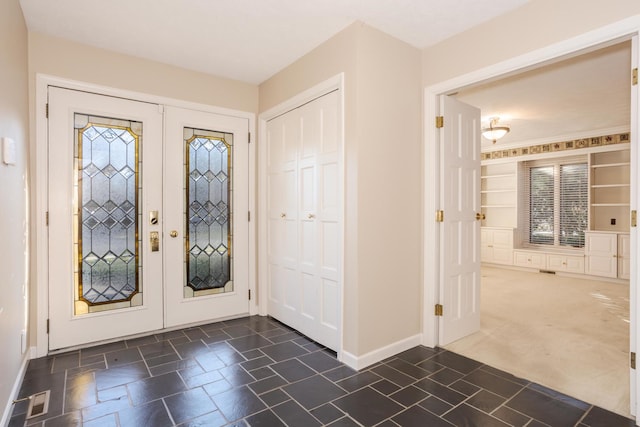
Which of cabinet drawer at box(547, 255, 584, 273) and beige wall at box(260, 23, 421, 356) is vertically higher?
beige wall at box(260, 23, 421, 356)

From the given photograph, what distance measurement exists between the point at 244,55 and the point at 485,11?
2027 millimetres

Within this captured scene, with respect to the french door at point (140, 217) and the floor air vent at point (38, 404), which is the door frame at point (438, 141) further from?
the floor air vent at point (38, 404)

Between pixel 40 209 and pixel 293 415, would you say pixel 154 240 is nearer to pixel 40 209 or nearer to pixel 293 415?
pixel 40 209

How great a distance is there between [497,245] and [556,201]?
142 cm

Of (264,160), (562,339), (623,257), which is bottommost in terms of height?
(562,339)

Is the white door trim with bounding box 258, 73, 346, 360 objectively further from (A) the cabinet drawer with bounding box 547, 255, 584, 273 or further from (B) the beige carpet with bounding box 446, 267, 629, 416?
(A) the cabinet drawer with bounding box 547, 255, 584, 273

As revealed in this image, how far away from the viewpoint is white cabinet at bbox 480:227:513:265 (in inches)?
286

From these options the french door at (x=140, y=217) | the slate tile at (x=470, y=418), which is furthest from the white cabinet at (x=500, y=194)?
the slate tile at (x=470, y=418)

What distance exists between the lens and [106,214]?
10.2 feet

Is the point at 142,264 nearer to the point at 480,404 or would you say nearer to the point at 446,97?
the point at 480,404

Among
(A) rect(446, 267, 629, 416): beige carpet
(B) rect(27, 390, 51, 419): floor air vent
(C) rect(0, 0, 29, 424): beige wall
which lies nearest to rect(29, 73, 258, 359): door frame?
(C) rect(0, 0, 29, 424): beige wall

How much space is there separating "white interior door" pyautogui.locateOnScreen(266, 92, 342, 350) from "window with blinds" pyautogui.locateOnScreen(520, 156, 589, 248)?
5946 mm

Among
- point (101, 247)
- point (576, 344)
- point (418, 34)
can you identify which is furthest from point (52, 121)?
point (576, 344)

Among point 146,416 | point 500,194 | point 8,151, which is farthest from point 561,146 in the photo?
point 8,151
